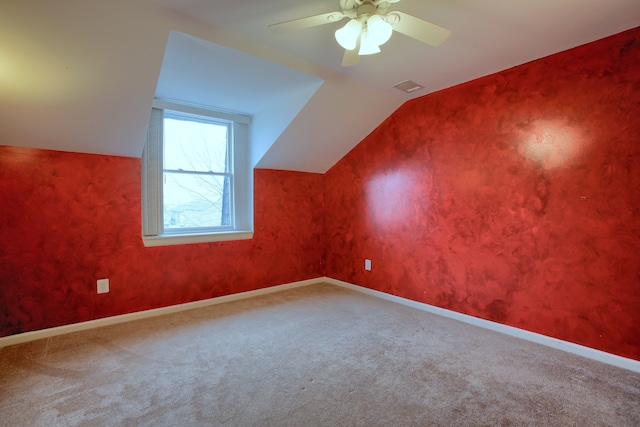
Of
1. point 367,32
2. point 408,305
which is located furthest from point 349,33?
point 408,305

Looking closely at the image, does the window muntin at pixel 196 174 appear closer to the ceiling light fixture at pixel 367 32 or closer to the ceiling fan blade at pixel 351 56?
the ceiling fan blade at pixel 351 56

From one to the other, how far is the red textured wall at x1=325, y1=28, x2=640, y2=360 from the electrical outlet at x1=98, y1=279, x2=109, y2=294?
2911 mm

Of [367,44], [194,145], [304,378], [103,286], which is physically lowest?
[304,378]

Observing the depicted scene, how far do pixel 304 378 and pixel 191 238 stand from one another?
2.05 meters

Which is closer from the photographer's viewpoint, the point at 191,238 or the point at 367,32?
the point at 367,32

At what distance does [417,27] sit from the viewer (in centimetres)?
161

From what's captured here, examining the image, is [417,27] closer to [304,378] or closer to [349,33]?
[349,33]

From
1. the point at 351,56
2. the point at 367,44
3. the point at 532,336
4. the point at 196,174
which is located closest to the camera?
the point at 367,44

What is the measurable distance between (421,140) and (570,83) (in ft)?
4.27

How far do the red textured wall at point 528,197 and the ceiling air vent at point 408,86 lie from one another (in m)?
0.25

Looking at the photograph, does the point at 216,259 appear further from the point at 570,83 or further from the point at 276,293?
the point at 570,83

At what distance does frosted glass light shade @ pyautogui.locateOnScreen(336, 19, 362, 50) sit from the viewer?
162 cm

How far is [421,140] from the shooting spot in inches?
132

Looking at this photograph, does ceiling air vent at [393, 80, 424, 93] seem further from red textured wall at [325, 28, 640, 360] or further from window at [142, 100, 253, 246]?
window at [142, 100, 253, 246]
